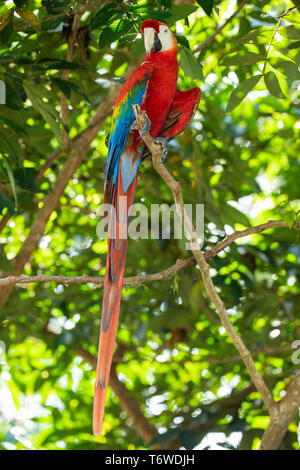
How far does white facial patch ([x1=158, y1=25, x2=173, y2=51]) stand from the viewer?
1.31m

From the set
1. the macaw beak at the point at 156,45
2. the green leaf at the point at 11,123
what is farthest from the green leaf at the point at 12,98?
the macaw beak at the point at 156,45

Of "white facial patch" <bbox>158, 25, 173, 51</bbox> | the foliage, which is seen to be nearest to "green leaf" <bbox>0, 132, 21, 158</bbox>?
the foliage

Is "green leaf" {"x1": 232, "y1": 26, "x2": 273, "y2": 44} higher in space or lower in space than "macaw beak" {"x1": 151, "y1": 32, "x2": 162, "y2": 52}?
lower

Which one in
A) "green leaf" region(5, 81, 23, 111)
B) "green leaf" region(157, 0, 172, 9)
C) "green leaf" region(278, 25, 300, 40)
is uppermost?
"green leaf" region(157, 0, 172, 9)

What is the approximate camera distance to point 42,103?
1360 millimetres

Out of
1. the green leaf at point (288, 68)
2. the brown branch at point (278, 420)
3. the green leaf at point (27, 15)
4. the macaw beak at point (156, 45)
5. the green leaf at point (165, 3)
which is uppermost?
the green leaf at point (27, 15)

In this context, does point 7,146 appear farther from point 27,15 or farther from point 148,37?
point 148,37

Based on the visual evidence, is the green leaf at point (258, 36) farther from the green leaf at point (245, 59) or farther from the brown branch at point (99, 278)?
the brown branch at point (99, 278)

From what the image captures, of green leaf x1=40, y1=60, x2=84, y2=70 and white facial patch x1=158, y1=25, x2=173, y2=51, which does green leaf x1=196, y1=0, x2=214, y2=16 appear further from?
green leaf x1=40, y1=60, x2=84, y2=70

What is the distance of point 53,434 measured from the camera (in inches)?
83.0

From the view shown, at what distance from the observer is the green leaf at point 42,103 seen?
1.35 meters

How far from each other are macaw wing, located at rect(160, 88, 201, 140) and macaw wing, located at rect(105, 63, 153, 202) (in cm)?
12

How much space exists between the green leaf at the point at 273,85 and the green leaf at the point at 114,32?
1.11 feet

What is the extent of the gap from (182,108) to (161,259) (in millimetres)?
716
